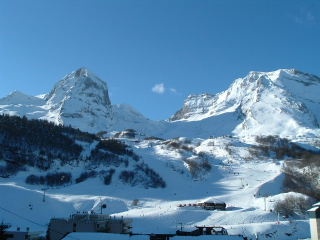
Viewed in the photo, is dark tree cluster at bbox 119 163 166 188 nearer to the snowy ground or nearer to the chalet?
the snowy ground

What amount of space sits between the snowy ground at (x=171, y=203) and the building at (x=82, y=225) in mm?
23471

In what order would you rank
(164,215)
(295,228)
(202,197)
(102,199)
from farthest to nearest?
(202,197) → (102,199) → (164,215) → (295,228)

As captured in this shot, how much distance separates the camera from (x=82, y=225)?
8019 centimetres

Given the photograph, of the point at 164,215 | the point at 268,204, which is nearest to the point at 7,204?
the point at 164,215

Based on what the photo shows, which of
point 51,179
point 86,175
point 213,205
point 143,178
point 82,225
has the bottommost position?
point 82,225

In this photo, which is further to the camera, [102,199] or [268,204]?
[102,199]

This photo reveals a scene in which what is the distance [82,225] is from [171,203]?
258ft

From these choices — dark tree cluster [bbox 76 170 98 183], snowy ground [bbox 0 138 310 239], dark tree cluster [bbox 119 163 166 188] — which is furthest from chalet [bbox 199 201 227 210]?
Answer: dark tree cluster [bbox 76 170 98 183]

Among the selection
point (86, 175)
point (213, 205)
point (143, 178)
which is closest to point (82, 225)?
point (213, 205)

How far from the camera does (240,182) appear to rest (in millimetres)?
185250

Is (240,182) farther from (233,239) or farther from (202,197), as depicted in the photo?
(233,239)

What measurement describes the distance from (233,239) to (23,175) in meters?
137

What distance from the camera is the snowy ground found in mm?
112625

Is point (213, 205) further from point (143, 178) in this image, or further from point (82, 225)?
point (82, 225)
